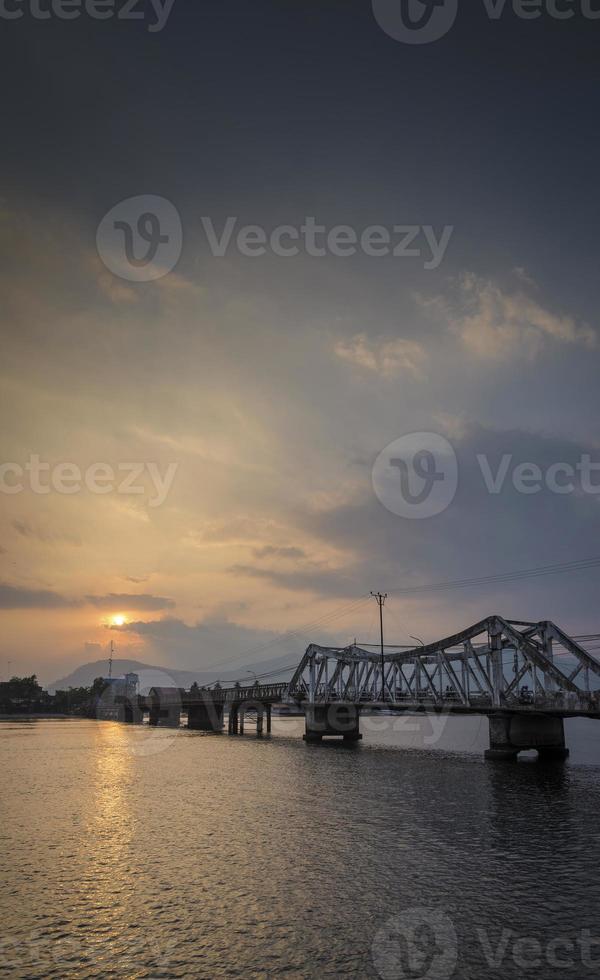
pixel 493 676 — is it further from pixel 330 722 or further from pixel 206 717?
pixel 206 717

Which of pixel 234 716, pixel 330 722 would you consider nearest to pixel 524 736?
pixel 330 722

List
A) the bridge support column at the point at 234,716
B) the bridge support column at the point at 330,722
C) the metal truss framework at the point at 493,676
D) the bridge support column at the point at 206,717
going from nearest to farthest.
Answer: the metal truss framework at the point at 493,676, the bridge support column at the point at 330,722, the bridge support column at the point at 234,716, the bridge support column at the point at 206,717

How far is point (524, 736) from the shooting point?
7269 cm

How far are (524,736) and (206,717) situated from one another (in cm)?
12884

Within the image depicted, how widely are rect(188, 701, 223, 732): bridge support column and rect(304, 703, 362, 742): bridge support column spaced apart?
170 feet

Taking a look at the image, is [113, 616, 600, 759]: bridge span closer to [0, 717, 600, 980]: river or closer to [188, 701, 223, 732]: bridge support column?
[0, 717, 600, 980]: river

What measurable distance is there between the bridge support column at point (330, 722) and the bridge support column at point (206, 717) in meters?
51.7

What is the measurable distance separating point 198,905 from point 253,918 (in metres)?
2.51

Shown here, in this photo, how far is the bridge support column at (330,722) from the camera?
11412cm

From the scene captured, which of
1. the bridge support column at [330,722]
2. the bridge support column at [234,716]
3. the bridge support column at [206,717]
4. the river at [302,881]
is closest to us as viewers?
the river at [302,881]

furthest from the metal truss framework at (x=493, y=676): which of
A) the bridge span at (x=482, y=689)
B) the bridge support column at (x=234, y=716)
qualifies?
the bridge support column at (x=234, y=716)

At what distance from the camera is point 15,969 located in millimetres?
17500

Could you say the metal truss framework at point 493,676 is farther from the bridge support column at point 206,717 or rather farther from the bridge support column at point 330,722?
the bridge support column at point 206,717

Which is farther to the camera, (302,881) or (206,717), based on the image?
(206,717)
